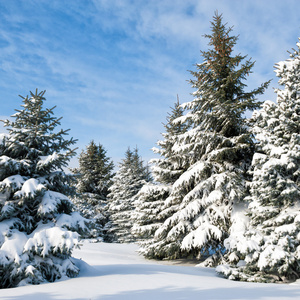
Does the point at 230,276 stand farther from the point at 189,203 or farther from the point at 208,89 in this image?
the point at 208,89

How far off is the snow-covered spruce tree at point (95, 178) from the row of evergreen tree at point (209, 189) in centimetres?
1286

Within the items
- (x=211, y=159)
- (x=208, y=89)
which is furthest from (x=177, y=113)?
(x=211, y=159)

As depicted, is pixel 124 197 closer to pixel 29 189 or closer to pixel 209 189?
pixel 209 189

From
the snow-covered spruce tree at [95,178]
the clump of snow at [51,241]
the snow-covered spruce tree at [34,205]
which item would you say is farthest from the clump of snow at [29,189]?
the snow-covered spruce tree at [95,178]

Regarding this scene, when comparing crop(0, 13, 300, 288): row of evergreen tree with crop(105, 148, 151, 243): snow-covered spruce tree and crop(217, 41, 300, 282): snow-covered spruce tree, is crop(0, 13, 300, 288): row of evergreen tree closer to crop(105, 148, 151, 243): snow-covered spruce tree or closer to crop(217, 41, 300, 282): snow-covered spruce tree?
crop(217, 41, 300, 282): snow-covered spruce tree

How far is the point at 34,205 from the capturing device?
26.3ft

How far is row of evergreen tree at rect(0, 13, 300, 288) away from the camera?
689cm

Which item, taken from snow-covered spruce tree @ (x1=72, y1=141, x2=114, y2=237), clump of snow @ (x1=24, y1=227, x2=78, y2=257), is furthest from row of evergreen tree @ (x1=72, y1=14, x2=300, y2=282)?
snow-covered spruce tree @ (x1=72, y1=141, x2=114, y2=237)

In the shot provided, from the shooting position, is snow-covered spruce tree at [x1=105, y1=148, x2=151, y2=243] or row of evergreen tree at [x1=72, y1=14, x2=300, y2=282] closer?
row of evergreen tree at [x1=72, y1=14, x2=300, y2=282]

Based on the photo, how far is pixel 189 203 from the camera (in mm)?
12156

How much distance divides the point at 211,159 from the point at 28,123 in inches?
328

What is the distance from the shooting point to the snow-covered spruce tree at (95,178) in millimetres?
27453

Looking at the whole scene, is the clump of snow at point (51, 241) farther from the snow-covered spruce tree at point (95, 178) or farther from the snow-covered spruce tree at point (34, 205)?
the snow-covered spruce tree at point (95, 178)

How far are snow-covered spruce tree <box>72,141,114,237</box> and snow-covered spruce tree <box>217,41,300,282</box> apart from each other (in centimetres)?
2017
